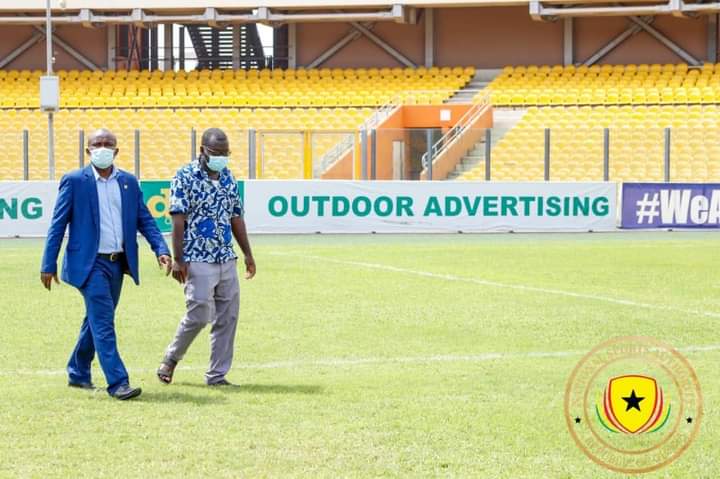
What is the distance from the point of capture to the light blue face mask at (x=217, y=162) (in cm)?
920

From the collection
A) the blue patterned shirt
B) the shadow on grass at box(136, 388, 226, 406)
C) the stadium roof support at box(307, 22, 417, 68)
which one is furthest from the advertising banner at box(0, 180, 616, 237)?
the shadow on grass at box(136, 388, 226, 406)

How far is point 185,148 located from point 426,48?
19596mm

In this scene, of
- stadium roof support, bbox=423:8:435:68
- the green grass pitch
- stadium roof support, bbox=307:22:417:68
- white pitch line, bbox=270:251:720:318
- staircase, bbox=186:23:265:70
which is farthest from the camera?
staircase, bbox=186:23:265:70

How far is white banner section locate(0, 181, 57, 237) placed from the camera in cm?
2962

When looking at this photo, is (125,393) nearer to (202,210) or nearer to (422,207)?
(202,210)

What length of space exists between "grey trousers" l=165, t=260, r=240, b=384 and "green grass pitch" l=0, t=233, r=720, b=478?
252 mm

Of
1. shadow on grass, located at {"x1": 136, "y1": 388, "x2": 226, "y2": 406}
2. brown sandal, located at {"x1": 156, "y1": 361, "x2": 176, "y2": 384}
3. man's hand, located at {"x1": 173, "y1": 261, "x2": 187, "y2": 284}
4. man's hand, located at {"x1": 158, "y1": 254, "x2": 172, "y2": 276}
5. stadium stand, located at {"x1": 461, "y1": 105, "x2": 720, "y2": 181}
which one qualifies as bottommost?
shadow on grass, located at {"x1": 136, "y1": 388, "x2": 226, "y2": 406}

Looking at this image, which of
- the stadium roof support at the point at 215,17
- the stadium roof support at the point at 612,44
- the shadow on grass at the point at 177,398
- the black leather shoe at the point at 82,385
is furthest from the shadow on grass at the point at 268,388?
the stadium roof support at the point at 612,44

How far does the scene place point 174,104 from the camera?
1859 inches

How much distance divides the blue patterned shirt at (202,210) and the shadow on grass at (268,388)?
89 centimetres

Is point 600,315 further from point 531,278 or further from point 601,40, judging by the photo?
point 601,40

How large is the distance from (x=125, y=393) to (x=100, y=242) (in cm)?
102

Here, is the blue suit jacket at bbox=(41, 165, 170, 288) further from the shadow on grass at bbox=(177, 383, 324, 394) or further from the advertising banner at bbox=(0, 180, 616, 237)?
the advertising banner at bbox=(0, 180, 616, 237)

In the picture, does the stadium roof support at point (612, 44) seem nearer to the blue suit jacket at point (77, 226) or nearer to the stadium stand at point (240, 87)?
the stadium stand at point (240, 87)
